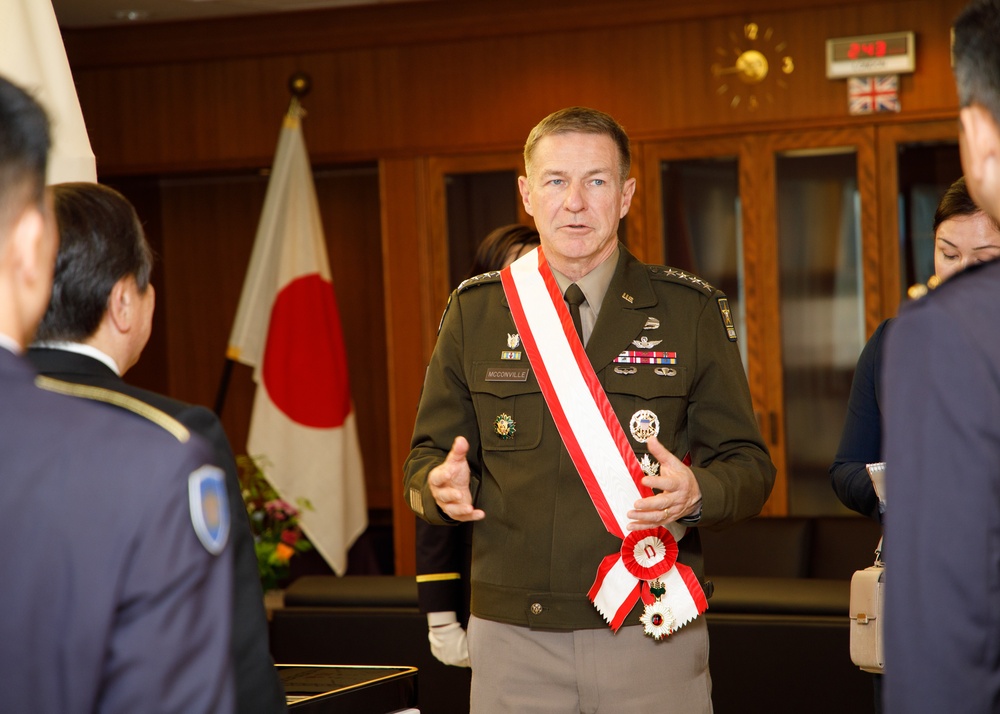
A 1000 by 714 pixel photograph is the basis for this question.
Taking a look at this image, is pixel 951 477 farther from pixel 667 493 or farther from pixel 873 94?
pixel 873 94

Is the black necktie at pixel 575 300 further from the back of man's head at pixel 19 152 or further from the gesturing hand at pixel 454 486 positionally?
the back of man's head at pixel 19 152

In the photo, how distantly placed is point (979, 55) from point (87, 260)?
987mm

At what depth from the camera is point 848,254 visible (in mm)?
5297

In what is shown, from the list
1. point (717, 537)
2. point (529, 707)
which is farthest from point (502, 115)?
point (529, 707)

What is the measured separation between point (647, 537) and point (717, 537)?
8.85ft

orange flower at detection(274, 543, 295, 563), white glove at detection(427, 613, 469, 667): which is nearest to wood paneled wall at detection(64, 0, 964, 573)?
orange flower at detection(274, 543, 295, 563)

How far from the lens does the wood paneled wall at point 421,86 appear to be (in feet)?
17.1

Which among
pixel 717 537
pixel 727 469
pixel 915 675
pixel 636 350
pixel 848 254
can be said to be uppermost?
pixel 848 254

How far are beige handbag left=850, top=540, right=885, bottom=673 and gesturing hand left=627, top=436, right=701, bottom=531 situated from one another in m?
0.41

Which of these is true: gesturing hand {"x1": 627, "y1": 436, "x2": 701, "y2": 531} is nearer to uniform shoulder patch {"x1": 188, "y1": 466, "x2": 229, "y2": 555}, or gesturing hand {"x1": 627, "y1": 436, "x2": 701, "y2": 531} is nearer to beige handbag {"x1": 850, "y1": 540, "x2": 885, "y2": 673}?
beige handbag {"x1": 850, "y1": 540, "x2": 885, "y2": 673}

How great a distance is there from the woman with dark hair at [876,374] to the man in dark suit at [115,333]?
1259mm

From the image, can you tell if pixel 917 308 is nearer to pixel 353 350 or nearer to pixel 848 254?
pixel 848 254

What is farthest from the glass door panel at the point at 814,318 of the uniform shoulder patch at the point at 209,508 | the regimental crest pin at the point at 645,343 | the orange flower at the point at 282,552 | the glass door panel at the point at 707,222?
the uniform shoulder patch at the point at 209,508

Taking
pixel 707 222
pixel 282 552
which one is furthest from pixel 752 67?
pixel 282 552
